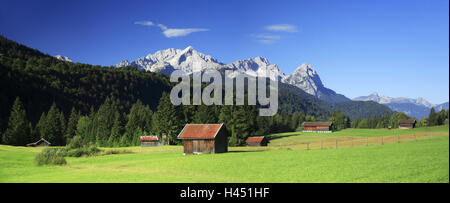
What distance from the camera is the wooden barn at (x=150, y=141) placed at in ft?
322

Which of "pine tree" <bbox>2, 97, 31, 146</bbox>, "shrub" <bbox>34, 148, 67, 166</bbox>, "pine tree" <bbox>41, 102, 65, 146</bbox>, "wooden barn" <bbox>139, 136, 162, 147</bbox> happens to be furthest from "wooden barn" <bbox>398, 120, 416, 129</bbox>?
"shrub" <bbox>34, 148, 67, 166</bbox>

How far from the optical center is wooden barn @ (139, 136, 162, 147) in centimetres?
9806

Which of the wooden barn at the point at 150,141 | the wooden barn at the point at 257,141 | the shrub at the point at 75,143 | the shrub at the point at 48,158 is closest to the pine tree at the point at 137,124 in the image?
the wooden barn at the point at 150,141

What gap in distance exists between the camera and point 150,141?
325 feet

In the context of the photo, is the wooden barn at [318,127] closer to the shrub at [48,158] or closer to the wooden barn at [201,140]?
the wooden barn at [201,140]

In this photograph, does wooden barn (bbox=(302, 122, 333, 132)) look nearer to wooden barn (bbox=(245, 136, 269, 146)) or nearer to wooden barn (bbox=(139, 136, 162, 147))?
wooden barn (bbox=(245, 136, 269, 146))

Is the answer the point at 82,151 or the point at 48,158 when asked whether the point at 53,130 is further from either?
the point at 48,158

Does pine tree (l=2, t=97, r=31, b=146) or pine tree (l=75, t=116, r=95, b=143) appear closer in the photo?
pine tree (l=2, t=97, r=31, b=146)

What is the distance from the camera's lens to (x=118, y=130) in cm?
11325

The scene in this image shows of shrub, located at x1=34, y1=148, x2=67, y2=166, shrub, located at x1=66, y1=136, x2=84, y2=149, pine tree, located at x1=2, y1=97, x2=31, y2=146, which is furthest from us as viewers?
pine tree, located at x1=2, y1=97, x2=31, y2=146

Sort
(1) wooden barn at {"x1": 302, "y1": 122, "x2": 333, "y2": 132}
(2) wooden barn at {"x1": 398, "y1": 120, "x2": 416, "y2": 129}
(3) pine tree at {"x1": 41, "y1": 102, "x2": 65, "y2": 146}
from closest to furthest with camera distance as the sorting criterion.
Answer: (3) pine tree at {"x1": 41, "y1": 102, "x2": 65, "y2": 146}
(2) wooden barn at {"x1": 398, "y1": 120, "x2": 416, "y2": 129}
(1) wooden barn at {"x1": 302, "y1": 122, "x2": 333, "y2": 132}
